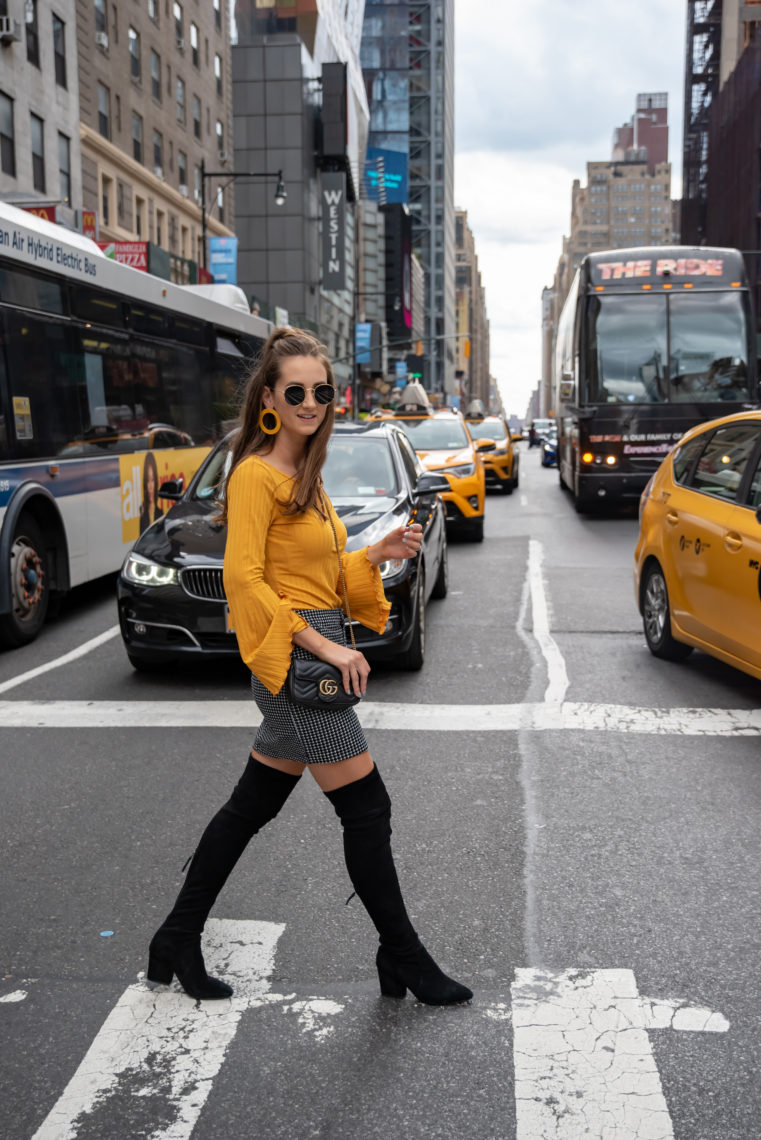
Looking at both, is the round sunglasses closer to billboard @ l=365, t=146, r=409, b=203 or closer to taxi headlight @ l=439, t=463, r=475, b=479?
taxi headlight @ l=439, t=463, r=475, b=479

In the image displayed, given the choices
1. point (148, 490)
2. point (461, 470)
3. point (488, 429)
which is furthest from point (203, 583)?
point (488, 429)

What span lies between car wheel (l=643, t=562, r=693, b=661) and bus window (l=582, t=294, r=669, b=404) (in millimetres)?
10201

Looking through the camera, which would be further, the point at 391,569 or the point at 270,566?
the point at 391,569

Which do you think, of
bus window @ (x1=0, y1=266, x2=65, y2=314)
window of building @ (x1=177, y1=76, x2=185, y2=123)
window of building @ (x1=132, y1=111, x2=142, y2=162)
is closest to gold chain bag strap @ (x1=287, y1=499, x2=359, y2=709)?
bus window @ (x1=0, y1=266, x2=65, y2=314)

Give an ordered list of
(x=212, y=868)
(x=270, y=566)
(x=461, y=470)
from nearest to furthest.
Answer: (x=270, y=566) < (x=212, y=868) < (x=461, y=470)

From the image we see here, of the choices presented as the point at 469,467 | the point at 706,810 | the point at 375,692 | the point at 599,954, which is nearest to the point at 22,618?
the point at 375,692

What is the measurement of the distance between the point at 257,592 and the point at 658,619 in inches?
222

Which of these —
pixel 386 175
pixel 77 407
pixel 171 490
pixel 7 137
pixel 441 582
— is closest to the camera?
pixel 171 490

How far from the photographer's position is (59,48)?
31.8 metres

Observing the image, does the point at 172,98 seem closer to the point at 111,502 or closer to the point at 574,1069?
the point at 111,502

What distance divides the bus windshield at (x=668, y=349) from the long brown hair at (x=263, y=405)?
15489mm

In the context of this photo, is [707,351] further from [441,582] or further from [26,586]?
[26,586]

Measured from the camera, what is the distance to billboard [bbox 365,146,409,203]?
4941 inches

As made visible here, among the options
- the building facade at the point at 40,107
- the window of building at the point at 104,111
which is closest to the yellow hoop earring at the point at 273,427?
the building facade at the point at 40,107
